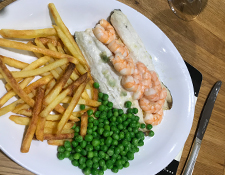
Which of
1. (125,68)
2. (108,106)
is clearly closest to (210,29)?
(125,68)

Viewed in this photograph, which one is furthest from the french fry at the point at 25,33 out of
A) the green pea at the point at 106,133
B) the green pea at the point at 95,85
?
the green pea at the point at 106,133

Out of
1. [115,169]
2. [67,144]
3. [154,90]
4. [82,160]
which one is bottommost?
[115,169]

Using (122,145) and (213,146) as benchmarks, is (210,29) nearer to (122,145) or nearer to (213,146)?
(213,146)

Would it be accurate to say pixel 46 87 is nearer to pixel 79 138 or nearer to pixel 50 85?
pixel 50 85

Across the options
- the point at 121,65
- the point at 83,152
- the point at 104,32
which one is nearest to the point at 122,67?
the point at 121,65

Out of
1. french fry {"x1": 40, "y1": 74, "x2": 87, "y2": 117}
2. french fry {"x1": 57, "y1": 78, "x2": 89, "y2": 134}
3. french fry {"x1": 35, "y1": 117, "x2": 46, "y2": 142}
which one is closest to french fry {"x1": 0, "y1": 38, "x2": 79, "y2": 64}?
french fry {"x1": 40, "y1": 74, "x2": 87, "y2": 117}

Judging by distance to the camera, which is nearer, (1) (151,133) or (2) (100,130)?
(2) (100,130)

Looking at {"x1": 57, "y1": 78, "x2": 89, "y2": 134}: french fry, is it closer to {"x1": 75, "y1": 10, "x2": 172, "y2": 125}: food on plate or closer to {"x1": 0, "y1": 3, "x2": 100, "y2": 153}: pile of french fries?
{"x1": 0, "y1": 3, "x2": 100, "y2": 153}: pile of french fries
